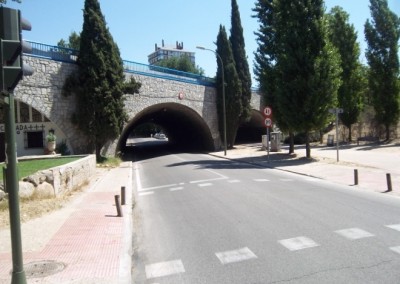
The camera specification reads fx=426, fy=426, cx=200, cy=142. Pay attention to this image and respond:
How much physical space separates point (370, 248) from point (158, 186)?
10854 millimetres

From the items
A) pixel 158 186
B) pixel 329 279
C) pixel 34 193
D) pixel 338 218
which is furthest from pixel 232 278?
pixel 158 186

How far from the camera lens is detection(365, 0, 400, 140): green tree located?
38.0m

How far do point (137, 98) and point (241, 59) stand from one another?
13.7 metres

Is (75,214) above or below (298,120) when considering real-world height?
below

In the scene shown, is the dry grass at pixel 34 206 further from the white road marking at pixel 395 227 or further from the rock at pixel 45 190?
the white road marking at pixel 395 227

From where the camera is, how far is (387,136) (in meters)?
38.7

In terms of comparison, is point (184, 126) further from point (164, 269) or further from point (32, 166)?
point (164, 269)

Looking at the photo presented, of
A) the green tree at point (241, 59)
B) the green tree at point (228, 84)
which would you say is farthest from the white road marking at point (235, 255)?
the green tree at point (241, 59)

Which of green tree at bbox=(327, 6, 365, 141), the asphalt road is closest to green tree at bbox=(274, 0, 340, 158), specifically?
the asphalt road

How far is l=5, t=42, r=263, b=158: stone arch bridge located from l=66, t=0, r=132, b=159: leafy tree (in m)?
0.72

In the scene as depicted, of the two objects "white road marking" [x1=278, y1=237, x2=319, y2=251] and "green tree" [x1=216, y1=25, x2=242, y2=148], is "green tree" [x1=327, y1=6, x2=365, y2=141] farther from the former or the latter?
"white road marking" [x1=278, y1=237, x2=319, y2=251]

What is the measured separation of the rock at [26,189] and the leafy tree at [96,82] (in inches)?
597

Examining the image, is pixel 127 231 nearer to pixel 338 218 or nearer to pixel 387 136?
pixel 338 218

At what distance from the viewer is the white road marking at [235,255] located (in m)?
6.39
